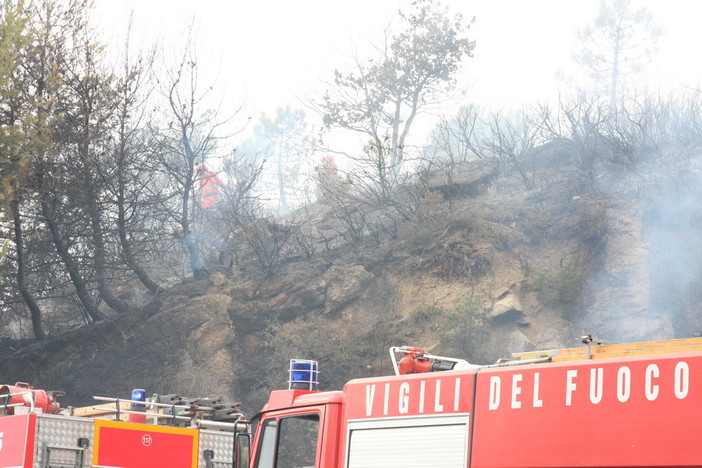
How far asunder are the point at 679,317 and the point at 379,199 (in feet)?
31.8

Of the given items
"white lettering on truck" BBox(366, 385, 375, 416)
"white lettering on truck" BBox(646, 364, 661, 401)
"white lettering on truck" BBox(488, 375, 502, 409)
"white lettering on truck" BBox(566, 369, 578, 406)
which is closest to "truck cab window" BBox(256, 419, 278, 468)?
"white lettering on truck" BBox(366, 385, 375, 416)

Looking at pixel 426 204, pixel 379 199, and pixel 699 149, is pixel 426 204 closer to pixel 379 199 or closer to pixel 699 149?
pixel 379 199

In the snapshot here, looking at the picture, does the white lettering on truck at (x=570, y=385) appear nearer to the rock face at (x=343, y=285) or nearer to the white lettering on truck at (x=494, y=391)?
the white lettering on truck at (x=494, y=391)

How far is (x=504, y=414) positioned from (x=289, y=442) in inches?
75.9

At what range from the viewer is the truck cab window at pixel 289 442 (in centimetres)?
618

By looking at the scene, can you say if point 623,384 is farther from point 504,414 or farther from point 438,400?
point 438,400

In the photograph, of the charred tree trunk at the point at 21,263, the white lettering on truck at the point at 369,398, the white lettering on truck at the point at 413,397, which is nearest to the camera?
the white lettering on truck at the point at 413,397

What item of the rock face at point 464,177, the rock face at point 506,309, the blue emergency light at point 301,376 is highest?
the rock face at point 464,177

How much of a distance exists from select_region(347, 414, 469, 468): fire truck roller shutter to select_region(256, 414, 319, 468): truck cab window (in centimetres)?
43

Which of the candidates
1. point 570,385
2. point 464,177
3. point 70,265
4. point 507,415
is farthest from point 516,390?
point 464,177

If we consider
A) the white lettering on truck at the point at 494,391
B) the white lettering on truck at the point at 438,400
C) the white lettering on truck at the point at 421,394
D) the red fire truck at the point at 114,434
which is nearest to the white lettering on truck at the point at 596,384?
the white lettering on truck at the point at 494,391

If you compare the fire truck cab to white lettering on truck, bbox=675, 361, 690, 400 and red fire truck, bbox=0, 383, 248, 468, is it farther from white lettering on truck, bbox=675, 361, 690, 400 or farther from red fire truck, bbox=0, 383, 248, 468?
red fire truck, bbox=0, 383, 248, 468

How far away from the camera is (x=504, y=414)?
5133 mm

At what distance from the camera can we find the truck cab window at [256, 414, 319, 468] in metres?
6.18
